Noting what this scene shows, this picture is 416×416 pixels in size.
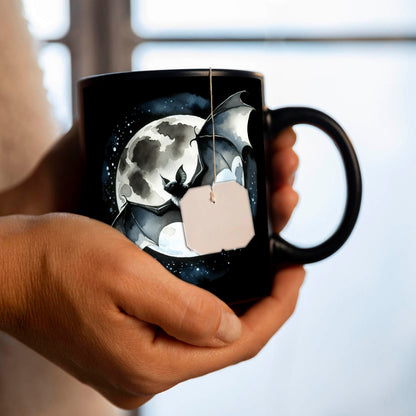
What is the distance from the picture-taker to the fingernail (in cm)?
49

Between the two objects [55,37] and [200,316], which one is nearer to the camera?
[200,316]

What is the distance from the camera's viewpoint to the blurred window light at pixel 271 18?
1.18m

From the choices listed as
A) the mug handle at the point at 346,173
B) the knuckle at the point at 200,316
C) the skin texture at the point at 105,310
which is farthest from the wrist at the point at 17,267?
the mug handle at the point at 346,173

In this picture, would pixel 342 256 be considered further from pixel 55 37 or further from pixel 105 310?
pixel 105 310

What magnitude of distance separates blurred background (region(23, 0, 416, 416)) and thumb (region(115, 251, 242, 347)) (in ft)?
2.59

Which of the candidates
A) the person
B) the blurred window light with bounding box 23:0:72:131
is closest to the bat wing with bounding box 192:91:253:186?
the person

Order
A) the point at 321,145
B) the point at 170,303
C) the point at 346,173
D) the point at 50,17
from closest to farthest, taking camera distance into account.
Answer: the point at 170,303 < the point at 346,173 < the point at 50,17 < the point at 321,145

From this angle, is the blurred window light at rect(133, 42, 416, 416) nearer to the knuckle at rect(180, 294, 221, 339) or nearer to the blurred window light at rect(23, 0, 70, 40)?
the blurred window light at rect(23, 0, 70, 40)

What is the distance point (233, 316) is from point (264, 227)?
0.34 ft

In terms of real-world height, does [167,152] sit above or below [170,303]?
above

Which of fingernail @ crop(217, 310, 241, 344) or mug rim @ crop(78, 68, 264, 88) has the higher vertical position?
mug rim @ crop(78, 68, 264, 88)

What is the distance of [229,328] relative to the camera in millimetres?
495

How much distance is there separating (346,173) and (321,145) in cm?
71

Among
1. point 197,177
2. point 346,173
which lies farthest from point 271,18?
point 197,177
